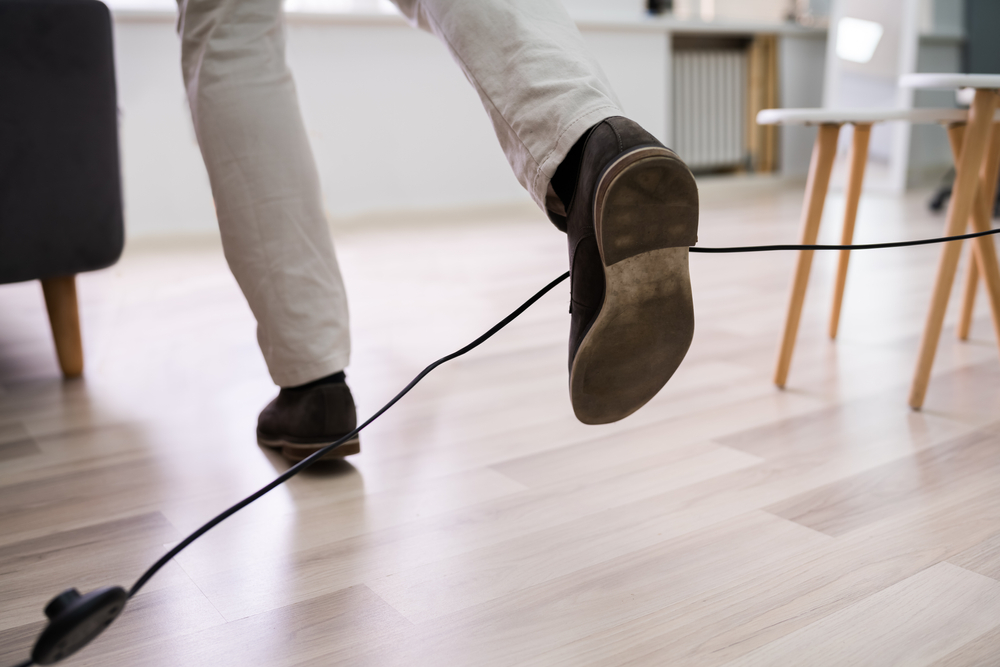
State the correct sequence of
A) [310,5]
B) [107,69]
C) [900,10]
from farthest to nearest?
[900,10]
[310,5]
[107,69]

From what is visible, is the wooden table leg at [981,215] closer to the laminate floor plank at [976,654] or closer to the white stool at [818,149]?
the white stool at [818,149]

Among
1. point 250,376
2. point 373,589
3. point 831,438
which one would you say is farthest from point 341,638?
point 250,376

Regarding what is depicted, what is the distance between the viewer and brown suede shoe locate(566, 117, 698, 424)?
0.63 m

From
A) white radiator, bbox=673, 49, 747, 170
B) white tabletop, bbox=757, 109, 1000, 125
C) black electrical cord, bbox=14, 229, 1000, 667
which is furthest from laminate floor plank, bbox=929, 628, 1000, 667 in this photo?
white radiator, bbox=673, 49, 747, 170

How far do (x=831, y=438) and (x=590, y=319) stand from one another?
0.46m

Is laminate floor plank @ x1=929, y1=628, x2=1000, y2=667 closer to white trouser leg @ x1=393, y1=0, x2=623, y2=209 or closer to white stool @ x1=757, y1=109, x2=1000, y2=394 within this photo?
white trouser leg @ x1=393, y1=0, x2=623, y2=209

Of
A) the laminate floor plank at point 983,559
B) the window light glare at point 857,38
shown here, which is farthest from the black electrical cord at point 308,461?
the window light glare at point 857,38

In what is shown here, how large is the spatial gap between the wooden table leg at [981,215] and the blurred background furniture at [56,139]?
4.10ft

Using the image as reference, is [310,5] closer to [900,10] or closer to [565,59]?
[900,10]

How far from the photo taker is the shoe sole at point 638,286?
0.63 m

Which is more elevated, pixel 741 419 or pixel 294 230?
pixel 294 230

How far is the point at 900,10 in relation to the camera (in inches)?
155

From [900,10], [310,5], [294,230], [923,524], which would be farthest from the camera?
[900,10]

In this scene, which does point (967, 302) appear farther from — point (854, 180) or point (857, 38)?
point (857, 38)
